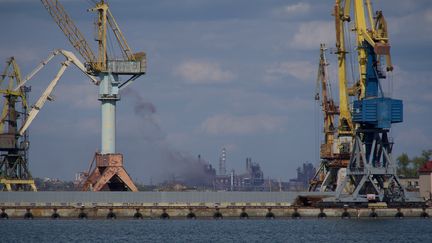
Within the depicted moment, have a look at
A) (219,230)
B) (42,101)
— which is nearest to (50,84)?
(42,101)

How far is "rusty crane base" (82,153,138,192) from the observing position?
119875 millimetres

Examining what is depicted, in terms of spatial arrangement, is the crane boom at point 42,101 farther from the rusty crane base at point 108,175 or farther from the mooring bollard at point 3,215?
the mooring bollard at point 3,215

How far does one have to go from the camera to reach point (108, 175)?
120 meters

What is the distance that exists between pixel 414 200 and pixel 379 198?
4.05 metres

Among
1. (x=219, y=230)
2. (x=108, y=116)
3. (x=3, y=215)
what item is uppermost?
(x=108, y=116)

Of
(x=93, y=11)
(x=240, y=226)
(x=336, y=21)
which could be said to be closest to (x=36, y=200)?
(x=93, y=11)

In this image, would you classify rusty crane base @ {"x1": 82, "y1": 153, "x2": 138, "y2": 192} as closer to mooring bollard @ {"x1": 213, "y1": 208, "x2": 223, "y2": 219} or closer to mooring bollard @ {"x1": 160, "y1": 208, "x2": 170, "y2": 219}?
mooring bollard @ {"x1": 160, "y1": 208, "x2": 170, "y2": 219}

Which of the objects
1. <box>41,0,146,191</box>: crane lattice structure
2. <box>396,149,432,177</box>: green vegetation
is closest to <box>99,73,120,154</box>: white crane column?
<box>41,0,146,191</box>: crane lattice structure

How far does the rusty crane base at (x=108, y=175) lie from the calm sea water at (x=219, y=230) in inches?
658

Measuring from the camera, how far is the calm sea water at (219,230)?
270 feet

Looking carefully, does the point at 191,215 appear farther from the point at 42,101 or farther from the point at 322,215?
the point at 42,101

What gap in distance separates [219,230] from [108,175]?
104 feet

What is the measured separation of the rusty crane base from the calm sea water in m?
16.7

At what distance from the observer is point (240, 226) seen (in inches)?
3792
